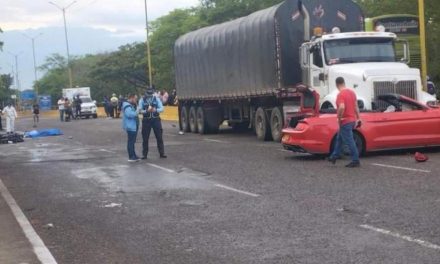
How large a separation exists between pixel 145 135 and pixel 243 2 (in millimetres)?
50823

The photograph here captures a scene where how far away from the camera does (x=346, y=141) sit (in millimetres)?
13680

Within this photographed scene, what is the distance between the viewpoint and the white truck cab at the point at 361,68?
17031mm

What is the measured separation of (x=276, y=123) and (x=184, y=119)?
9.65 meters

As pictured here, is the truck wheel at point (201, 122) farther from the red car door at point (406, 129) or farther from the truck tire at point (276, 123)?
the red car door at point (406, 129)

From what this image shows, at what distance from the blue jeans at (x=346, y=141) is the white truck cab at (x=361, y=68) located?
272cm

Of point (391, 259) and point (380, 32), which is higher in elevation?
point (380, 32)

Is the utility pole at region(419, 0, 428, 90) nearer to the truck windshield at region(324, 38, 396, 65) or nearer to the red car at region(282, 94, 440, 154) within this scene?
the truck windshield at region(324, 38, 396, 65)

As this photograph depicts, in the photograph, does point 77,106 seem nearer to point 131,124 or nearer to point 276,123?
point 276,123

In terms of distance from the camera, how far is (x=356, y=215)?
→ 351 inches

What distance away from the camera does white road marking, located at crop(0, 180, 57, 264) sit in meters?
7.46

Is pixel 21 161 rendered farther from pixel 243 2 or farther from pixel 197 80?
pixel 243 2

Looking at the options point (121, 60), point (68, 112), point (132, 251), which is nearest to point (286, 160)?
point (132, 251)

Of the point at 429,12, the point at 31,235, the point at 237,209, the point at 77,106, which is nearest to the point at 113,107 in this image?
the point at 77,106

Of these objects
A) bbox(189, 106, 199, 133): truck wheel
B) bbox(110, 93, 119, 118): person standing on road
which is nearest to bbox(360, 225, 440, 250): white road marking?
bbox(189, 106, 199, 133): truck wheel
